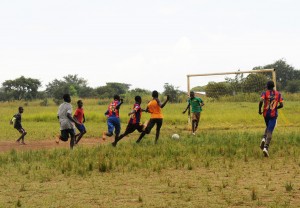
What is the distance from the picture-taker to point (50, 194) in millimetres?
7738

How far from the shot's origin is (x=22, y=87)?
77750 mm

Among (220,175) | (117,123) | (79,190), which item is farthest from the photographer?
(117,123)

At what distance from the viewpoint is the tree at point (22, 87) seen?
251 ft

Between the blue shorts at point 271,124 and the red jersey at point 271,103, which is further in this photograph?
the red jersey at point 271,103

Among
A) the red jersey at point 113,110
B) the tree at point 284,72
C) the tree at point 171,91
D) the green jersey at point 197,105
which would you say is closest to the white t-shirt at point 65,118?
the red jersey at point 113,110

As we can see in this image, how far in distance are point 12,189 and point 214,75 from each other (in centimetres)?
1900

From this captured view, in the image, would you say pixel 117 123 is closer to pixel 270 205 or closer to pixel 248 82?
pixel 270 205

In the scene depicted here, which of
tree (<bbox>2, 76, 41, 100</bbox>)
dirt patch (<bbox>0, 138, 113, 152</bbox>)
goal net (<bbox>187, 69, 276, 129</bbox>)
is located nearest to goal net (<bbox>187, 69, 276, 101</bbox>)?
goal net (<bbox>187, 69, 276, 129</bbox>)

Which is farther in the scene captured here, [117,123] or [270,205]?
[117,123]

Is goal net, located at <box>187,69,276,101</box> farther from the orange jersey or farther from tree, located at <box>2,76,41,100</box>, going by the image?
tree, located at <box>2,76,41,100</box>

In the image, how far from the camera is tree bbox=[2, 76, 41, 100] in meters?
76.6

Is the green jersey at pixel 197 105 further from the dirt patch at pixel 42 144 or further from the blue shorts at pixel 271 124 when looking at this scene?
the blue shorts at pixel 271 124

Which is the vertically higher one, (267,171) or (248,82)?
(248,82)

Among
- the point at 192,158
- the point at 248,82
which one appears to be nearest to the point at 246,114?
the point at 248,82
